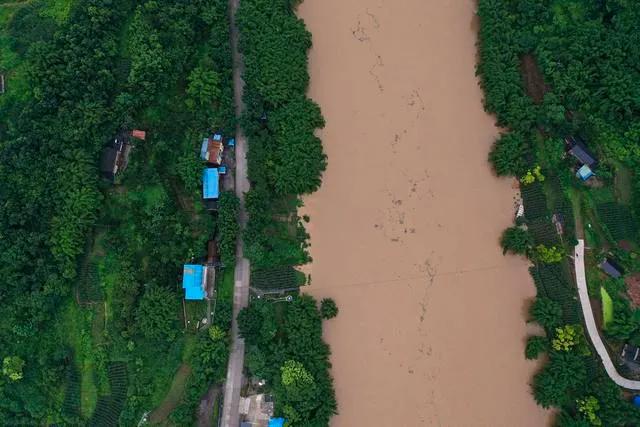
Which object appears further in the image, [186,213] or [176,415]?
[186,213]

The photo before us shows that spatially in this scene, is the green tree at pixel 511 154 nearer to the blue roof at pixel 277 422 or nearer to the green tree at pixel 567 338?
the green tree at pixel 567 338

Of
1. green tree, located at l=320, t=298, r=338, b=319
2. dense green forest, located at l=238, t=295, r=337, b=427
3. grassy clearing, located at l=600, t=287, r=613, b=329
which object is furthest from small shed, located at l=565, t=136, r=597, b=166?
dense green forest, located at l=238, t=295, r=337, b=427

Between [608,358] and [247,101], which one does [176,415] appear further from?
[608,358]

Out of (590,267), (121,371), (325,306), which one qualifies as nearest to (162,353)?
(121,371)

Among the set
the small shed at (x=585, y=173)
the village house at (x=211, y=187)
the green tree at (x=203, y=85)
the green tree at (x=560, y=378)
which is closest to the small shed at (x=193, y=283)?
the village house at (x=211, y=187)

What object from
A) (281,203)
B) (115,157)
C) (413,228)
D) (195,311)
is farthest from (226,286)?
(413,228)

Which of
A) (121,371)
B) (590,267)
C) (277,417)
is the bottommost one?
(277,417)

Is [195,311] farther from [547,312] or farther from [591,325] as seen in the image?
[591,325]
